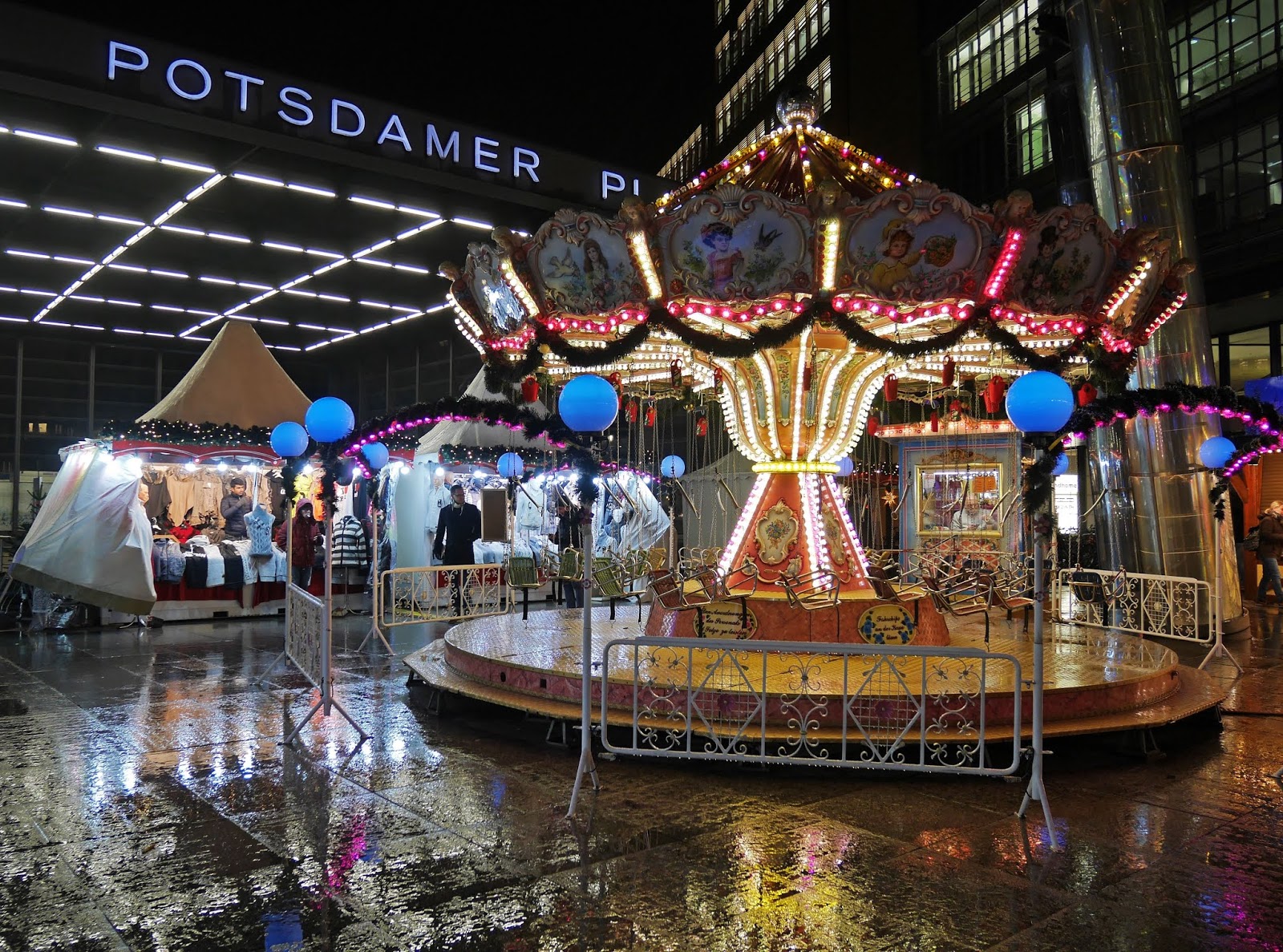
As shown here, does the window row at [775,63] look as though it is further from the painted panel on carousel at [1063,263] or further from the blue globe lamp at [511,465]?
the painted panel on carousel at [1063,263]

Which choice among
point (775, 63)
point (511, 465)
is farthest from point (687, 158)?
point (511, 465)

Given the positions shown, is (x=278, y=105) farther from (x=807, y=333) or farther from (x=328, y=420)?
(x=807, y=333)

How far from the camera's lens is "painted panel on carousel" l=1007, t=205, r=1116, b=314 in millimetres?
7043

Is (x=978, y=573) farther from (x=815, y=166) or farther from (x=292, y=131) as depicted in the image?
(x=292, y=131)

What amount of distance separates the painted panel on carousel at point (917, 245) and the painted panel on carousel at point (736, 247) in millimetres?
416

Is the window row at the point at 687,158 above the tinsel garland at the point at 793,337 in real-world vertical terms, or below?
above

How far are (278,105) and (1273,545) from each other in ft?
56.0

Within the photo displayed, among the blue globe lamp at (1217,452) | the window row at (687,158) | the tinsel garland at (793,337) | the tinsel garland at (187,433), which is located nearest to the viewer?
the tinsel garland at (793,337)

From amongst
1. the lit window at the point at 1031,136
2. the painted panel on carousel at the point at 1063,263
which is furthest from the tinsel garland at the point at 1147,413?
the lit window at the point at 1031,136

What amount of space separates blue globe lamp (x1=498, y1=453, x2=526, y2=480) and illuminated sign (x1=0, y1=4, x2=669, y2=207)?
174 inches

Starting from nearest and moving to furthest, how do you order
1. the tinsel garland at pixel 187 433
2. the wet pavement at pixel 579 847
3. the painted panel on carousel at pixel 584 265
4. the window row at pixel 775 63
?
the wet pavement at pixel 579 847
the painted panel on carousel at pixel 584 265
the tinsel garland at pixel 187 433
the window row at pixel 775 63

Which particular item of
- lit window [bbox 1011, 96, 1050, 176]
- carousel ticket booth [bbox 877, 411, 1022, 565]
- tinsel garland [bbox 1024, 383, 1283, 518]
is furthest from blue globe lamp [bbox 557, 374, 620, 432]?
lit window [bbox 1011, 96, 1050, 176]

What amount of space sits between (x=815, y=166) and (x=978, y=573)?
4.58 metres

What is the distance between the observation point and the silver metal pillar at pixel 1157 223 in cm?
1291
